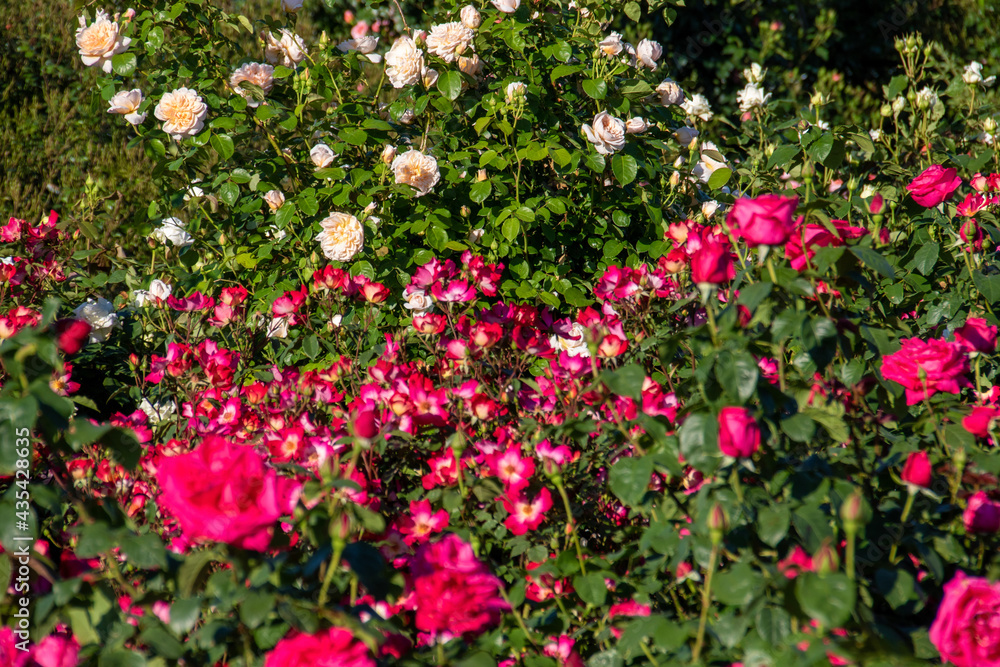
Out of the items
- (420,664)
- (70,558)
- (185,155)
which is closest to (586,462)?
(420,664)

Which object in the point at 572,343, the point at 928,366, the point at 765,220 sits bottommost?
the point at 572,343

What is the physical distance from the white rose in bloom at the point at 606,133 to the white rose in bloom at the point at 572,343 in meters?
0.51

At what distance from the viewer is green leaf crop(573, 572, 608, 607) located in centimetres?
116

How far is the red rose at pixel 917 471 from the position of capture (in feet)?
3.44

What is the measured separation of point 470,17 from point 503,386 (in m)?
1.14

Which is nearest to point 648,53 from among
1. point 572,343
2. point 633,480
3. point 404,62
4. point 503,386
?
point 404,62

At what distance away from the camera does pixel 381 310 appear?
225cm

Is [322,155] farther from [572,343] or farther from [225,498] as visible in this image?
[225,498]

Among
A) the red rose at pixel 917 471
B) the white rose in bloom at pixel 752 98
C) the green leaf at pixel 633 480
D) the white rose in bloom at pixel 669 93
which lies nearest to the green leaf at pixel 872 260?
the red rose at pixel 917 471

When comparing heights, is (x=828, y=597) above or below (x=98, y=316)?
above

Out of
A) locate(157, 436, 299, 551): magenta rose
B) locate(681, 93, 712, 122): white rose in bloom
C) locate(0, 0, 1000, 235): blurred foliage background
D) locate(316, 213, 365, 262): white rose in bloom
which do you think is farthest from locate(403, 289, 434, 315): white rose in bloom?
locate(681, 93, 712, 122): white rose in bloom

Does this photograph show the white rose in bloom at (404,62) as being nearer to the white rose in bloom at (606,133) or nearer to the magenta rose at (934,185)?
the white rose in bloom at (606,133)

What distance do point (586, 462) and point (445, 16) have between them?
A: 184cm

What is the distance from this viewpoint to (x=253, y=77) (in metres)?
2.36
